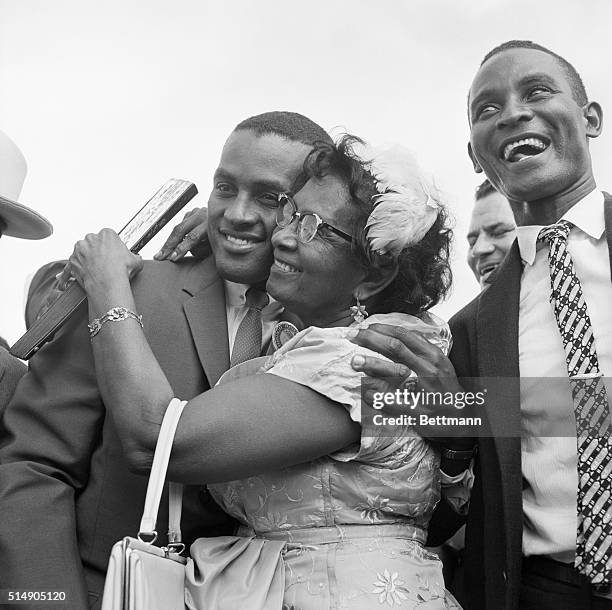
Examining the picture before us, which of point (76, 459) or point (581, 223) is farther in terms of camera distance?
point (581, 223)

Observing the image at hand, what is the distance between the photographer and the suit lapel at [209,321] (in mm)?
1998

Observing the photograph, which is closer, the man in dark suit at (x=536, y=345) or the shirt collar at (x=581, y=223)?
the man in dark suit at (x=536, y=345)

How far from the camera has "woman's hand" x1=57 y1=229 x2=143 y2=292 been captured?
6.39 ft

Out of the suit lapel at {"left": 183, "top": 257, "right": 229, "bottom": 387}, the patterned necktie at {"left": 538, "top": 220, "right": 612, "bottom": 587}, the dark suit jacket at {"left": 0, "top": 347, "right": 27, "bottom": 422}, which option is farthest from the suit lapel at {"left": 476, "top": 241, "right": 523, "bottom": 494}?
the dark suit jacket at {"left": 0, "top": 347, "right": 27, "bottom": 422}

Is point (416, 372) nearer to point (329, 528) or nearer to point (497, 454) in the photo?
point (497, 454)

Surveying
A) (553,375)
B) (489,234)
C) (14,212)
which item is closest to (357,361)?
(553,375)

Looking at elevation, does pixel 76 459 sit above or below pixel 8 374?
below

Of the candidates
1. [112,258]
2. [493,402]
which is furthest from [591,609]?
[112,258]

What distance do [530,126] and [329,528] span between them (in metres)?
1.20

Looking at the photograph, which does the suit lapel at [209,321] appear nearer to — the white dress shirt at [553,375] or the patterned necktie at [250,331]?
the patterned necktie at [250,331]

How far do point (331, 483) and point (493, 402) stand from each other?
0.49 m

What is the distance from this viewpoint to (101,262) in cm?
199

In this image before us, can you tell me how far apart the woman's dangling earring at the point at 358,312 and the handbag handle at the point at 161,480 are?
472mm

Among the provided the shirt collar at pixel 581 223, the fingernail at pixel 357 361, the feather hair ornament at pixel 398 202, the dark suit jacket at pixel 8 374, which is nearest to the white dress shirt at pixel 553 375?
the shirt collar at pixel 581 223
